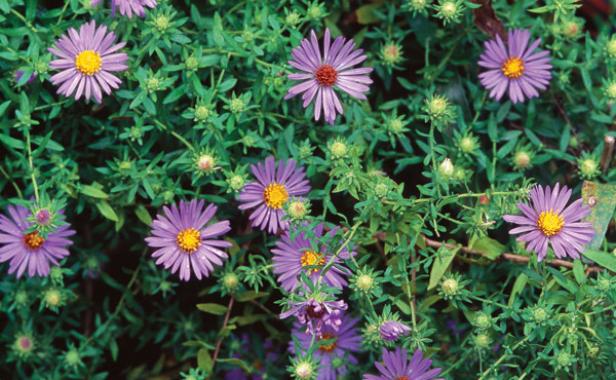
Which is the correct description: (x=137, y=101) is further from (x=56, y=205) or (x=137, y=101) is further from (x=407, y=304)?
(x=407, y=304)

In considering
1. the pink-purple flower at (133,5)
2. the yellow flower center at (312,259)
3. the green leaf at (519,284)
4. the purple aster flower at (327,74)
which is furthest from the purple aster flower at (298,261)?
the pink-purple flower at (133,5)

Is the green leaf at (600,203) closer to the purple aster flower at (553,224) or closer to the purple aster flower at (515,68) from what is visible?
the purple aster flower at (553,224)

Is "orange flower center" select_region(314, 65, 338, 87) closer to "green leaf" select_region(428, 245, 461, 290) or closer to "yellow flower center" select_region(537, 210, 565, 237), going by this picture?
"green leaf" select_region(428, 245, 461, 290)

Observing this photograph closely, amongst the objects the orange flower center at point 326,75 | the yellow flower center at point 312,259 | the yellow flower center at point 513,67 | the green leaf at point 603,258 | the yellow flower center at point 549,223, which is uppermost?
the yellow flower center at point 513,67

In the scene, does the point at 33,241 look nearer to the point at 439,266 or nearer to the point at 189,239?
the point at 189,239

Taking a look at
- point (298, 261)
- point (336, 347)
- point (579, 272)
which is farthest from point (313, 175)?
point (579, 272)

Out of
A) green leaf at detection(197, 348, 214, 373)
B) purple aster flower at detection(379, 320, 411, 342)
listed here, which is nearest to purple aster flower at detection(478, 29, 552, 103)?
purple aster flower at detection(379, 320, 411, 342)
